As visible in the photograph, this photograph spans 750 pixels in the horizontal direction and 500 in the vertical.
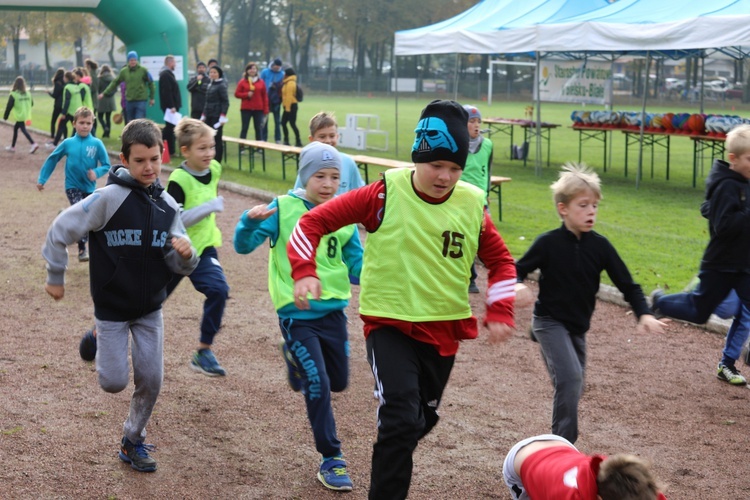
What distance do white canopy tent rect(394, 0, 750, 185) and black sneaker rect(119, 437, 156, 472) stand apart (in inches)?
478

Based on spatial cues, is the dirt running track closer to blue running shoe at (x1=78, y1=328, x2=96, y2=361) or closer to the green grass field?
blue running shoe at (x1=78, y1=328, x2=96, y2=361)

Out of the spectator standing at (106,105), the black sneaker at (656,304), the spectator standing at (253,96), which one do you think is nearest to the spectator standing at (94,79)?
the spectator standing at (106,105)

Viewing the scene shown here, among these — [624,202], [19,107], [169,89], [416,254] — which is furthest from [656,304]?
[19,107]

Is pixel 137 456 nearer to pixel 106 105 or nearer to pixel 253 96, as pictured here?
pixel 253 96

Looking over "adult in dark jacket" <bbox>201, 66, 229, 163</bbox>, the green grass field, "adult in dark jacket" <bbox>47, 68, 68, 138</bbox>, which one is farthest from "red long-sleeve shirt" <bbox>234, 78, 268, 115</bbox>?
"adult in dark jacket" <bbox>47, 68, 68, 138</bbox>

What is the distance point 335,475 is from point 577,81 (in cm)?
1748

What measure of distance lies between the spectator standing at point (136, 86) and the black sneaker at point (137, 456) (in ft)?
59.4

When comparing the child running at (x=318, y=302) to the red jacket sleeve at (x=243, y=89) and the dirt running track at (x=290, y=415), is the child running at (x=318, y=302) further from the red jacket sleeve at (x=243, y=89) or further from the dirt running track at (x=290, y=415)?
the red jacket sleeve at (x=243, y=89)

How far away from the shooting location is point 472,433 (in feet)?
19.0

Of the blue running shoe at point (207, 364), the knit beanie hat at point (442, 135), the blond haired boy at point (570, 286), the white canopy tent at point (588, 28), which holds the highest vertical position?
the white canopy tent at point (588, 28)

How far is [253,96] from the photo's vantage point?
22672 mm

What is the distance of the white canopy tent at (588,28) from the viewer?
15.0 m

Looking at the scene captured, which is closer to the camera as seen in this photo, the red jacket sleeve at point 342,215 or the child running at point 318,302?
the red jacket sleeve at point 342,215

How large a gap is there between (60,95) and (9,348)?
19.1 m
